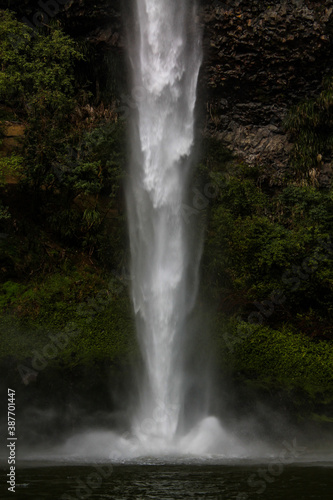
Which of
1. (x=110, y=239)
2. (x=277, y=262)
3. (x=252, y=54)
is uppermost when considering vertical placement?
(x=252, y=54)

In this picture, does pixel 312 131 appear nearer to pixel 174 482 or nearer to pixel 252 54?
pixel 252 54

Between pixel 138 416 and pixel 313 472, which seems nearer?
pixel 313 472

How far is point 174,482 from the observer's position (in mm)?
9242

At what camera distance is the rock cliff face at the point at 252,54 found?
20.8 metres

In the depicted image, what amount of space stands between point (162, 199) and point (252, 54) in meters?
7.68

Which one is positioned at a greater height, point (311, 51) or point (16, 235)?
point (311, 51)

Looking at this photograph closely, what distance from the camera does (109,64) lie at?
23109 mm

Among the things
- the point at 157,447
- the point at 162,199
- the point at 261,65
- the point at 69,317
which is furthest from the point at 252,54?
the point at 157,447

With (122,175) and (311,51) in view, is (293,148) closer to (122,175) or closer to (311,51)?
(311,51)

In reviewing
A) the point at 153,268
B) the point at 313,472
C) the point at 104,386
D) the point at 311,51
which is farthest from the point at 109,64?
the point at 313,472

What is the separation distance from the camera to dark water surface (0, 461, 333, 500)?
27.3 ft

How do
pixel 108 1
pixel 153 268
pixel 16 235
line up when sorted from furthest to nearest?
pixel 108 1 < pixel 16 235 < pixel 153 268

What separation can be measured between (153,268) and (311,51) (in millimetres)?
10666

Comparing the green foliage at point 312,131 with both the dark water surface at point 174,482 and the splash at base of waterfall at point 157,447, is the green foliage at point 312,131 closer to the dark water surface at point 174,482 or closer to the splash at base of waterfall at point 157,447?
the splash at base of waterfall at point 157,447
